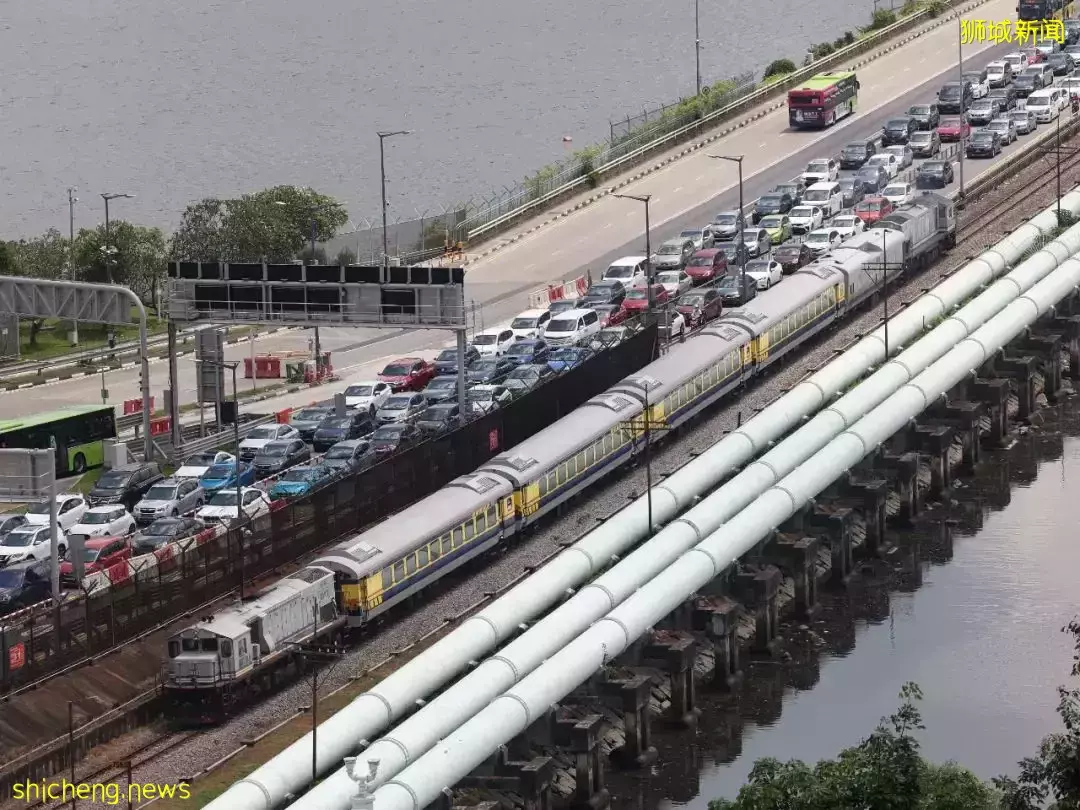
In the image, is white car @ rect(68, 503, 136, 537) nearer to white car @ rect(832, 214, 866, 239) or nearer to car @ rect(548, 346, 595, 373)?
car @ rect(548, 346, 595, 373)

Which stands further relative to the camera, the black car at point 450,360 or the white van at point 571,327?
the white van at point 571,327

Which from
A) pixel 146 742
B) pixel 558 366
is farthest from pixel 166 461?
pixel 146 742

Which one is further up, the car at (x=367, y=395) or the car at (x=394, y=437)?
the car at (x=367, y=395)

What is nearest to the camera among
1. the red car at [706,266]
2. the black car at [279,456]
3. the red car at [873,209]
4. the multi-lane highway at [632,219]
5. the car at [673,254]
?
the black car at [279,456]

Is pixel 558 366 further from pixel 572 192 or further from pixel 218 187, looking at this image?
pixel 218 187

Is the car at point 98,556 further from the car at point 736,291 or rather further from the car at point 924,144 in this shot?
the car at point 924,144

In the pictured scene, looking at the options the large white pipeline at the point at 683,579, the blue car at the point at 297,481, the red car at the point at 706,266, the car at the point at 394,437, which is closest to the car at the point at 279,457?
the blue car at the point at 297,481

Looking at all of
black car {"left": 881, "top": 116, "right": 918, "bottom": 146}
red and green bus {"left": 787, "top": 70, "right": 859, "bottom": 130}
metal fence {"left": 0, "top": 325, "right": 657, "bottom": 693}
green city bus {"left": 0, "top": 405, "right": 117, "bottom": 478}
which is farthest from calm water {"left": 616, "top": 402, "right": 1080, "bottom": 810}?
red and green bus {"left": 787, "top": 70, "right": 859, "bottom": 130}
